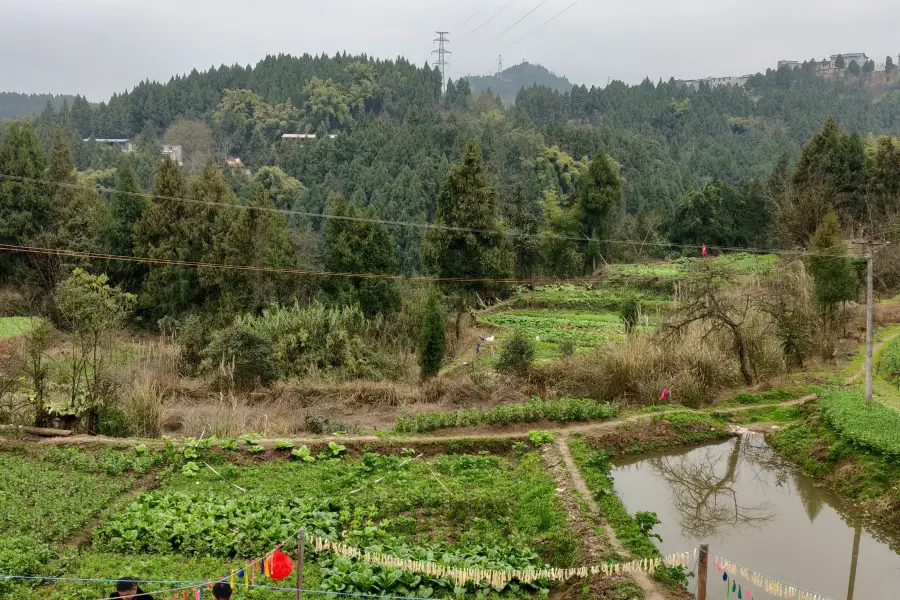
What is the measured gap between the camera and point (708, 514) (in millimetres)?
11992

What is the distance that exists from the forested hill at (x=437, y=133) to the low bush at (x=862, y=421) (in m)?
21.2

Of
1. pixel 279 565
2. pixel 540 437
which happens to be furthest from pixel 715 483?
pixel 279 565

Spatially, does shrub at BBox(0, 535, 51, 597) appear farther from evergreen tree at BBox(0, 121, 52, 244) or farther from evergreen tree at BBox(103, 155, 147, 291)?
evergreen tree at BBox(0, 121, 52, 244)

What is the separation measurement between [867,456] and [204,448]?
35.0 feet

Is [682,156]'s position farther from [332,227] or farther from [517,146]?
[332,227]

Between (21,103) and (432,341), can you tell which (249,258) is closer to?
(432,341)

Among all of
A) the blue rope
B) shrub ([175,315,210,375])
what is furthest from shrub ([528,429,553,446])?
shrub ([175,315,210,375])

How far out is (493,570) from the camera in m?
8.62

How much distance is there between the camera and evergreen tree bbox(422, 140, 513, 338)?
27094 mm

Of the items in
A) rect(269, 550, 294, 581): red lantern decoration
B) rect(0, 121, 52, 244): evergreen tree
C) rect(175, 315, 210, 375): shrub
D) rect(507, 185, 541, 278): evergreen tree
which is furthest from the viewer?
rect(507, 185, 541, 278): evergreen tree

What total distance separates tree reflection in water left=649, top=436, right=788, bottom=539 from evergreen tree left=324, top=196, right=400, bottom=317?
13.4 metres

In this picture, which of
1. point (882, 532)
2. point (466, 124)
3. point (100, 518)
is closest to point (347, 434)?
point (100, 518)

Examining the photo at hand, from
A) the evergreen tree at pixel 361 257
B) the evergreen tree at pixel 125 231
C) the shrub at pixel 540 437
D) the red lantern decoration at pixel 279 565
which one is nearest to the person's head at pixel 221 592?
the red lantern decoration at pixel 279 565

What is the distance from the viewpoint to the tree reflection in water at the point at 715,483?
1163cm
